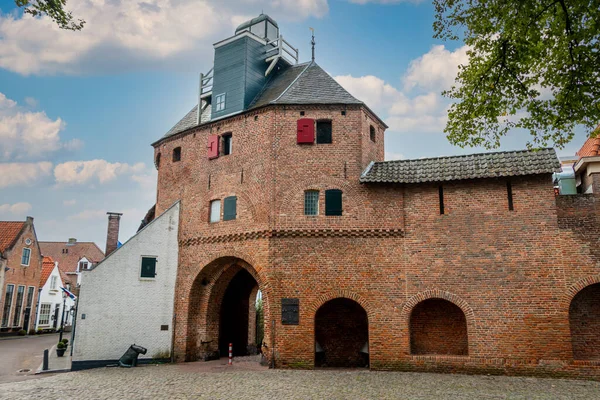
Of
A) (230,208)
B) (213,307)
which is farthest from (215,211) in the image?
(213,307)

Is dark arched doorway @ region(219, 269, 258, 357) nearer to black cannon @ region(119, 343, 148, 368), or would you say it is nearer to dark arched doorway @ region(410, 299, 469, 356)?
black cannon @ region(119, 343, 148, 368)

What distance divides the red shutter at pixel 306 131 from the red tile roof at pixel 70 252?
141ft

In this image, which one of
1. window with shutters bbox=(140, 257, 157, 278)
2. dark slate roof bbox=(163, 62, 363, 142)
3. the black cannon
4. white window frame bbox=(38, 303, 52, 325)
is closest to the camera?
the black cannon

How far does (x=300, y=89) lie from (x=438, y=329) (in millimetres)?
10561

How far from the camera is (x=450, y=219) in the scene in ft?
54.5

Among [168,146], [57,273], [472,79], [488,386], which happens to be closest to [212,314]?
[168,146]

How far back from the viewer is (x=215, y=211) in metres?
19.4

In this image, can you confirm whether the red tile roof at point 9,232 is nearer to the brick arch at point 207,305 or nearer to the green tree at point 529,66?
the brick arch at point 207,305

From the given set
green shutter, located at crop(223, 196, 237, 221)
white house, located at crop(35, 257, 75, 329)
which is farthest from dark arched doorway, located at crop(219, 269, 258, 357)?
white house, located at crop(35, 257, 75, 329)

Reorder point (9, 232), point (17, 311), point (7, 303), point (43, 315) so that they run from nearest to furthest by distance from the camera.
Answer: point (7, 303), point (9, 232), point (17, 311), point (43, 315)

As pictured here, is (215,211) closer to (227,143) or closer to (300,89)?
(227,143)

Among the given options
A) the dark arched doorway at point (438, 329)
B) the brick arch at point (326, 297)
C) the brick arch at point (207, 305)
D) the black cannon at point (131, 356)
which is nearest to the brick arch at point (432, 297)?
the dark arched doorway at point (438, 329)

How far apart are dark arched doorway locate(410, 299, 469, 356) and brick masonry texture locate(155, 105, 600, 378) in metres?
0.05

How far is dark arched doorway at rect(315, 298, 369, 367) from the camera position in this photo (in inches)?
696
